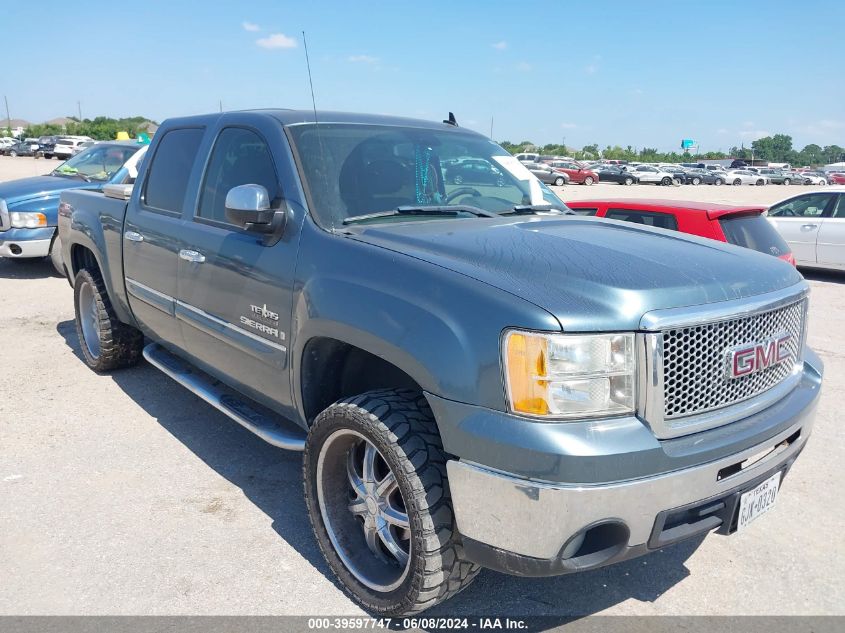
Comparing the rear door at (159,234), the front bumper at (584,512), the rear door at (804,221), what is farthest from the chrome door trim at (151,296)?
the rear door at (804,221)

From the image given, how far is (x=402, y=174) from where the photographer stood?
3.55m

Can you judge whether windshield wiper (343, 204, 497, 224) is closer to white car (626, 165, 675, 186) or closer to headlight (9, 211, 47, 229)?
headlight (9, 211, 47, 229)

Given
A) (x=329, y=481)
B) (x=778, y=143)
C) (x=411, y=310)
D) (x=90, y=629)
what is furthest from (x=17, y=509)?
(x=778, y=143)

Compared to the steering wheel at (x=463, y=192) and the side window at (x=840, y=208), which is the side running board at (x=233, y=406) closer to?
the steering wheel at (x=463, y=192)

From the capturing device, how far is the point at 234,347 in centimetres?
355

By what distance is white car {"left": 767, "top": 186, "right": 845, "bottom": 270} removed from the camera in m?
10.6

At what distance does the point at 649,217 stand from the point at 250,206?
194 inches

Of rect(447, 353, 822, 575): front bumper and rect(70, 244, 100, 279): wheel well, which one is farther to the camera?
rect(70, 244, 100, 279): wheel well

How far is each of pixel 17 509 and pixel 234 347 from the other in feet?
4.49

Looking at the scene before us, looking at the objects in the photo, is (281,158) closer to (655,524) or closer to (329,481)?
(329,481)

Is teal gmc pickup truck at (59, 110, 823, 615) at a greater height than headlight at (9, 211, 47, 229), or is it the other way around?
headlight at (9, 211, 47, 229)

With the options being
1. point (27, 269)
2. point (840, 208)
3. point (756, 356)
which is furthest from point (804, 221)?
point (27, 269)

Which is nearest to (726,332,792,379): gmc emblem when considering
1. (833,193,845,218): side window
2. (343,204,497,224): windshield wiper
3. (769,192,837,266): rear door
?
(343,204,497,224): windshield wiper

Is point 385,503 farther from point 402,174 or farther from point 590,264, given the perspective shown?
point 402,174
